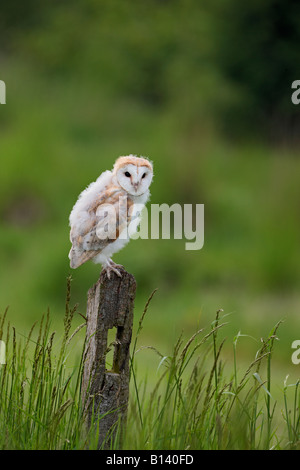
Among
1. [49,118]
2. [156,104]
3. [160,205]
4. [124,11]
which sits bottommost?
[160,205]

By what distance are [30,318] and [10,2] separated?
9735 millimetres

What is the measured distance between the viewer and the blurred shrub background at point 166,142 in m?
8.45

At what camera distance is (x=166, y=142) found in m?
11.3

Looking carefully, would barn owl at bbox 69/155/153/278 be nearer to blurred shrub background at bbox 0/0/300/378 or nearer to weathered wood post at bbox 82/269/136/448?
weathered wood post at bbox 82/269/136/448

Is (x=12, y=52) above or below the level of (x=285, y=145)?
above

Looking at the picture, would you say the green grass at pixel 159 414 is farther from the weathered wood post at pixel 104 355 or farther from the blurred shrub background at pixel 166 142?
the blurred shrub background at pixel 166 142

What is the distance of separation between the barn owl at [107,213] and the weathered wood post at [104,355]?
0.60 feet

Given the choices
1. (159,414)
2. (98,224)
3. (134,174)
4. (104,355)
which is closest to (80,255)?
(98,224)

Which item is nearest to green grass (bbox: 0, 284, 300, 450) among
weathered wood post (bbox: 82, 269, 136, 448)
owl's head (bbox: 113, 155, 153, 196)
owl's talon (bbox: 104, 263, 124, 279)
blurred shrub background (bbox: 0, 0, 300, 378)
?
weathered wood post (bbox: 82, 269, 136, 448)

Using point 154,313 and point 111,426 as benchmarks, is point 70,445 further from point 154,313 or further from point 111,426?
point 154,313

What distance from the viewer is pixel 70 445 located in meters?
2.61

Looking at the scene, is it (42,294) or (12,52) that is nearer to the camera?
(42,294)

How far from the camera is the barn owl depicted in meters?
2.94
